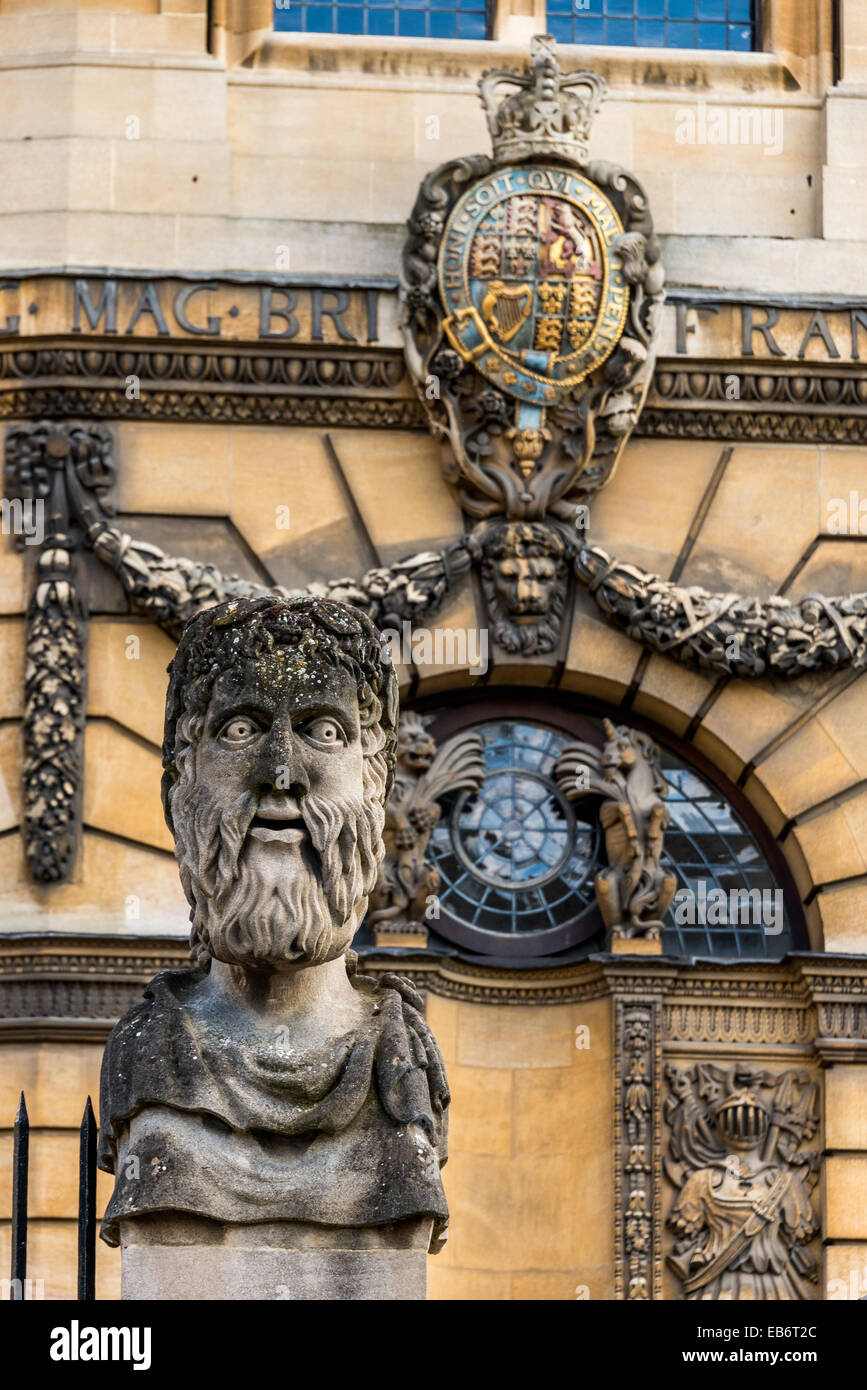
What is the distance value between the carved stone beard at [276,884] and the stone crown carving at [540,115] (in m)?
11.1

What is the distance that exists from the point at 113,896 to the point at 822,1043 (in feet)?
14.5

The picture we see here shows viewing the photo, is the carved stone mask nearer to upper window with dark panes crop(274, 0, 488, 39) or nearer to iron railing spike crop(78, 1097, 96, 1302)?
iron railing spike crop(78, 1097, 96, 1302)

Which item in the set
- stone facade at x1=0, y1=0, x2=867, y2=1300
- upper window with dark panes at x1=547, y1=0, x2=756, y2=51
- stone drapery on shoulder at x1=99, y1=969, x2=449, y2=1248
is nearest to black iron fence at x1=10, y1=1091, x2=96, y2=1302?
stone drapery on shoulder at x1=99, y1=969, x2=449, y2=1248

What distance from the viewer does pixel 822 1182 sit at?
2133 centimetres

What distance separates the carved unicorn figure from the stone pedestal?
36.9 ft

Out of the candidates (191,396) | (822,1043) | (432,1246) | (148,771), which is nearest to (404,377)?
(191,396)

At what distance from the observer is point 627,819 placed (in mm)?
21797

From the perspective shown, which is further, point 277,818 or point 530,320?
point 530,320

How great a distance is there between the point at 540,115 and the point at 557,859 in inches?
183

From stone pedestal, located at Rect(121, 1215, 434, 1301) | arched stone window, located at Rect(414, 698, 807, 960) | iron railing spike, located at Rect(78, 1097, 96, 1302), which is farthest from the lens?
arched stone window, located at Rect(414, 698, 807, 960)

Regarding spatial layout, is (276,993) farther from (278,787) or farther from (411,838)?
(411,838)

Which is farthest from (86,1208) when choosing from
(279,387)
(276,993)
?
(279,387)

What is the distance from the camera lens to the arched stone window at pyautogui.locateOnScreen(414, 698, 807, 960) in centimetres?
2198

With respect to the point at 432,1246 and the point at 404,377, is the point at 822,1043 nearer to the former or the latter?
the point at 404,377
